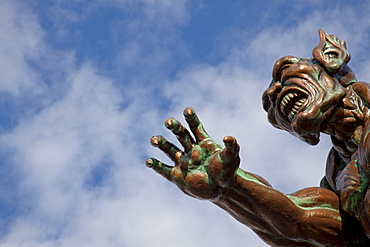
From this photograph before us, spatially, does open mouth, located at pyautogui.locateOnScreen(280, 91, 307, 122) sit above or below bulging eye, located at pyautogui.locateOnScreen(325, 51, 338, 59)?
below

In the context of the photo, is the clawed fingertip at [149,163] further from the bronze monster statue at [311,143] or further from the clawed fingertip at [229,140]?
the clawed fingertip at [229,140]

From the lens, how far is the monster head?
5727 mm

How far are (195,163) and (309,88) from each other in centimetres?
139

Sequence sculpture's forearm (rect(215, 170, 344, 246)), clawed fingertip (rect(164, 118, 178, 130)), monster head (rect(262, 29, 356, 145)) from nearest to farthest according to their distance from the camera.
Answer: clawed fingertip (rect(164, 118, 178, 130)), sculpture's forearm (rect(215, 170, 344, 246)), monster head (rect(262, 29, 356, 145))

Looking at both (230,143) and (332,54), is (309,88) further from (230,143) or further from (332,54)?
(230,143)

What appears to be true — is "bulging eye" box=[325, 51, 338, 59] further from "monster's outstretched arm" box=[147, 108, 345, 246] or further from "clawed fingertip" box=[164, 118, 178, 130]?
"clawed fingertip" box=[164, 118, 178, 130]

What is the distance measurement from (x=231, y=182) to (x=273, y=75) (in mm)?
1465

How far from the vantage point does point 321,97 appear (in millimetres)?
5707

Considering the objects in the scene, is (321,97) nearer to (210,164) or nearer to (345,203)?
(345,203)

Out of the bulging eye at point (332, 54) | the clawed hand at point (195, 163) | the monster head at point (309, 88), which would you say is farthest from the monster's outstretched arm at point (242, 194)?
the bulging eye at point (332, 54)

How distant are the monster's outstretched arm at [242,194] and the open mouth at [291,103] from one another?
2.38ft

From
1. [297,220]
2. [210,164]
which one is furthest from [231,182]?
[297,220]

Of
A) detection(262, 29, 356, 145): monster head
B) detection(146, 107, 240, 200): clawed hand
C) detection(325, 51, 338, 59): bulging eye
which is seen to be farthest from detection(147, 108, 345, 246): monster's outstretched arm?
detection(325, 51, 338, 59): bulging eye

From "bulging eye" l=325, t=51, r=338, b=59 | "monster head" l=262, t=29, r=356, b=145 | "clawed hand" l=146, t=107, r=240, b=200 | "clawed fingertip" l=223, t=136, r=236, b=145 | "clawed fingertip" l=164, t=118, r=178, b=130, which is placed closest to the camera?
"clawed fingertip" l=223, t=136, r=236, b=145
